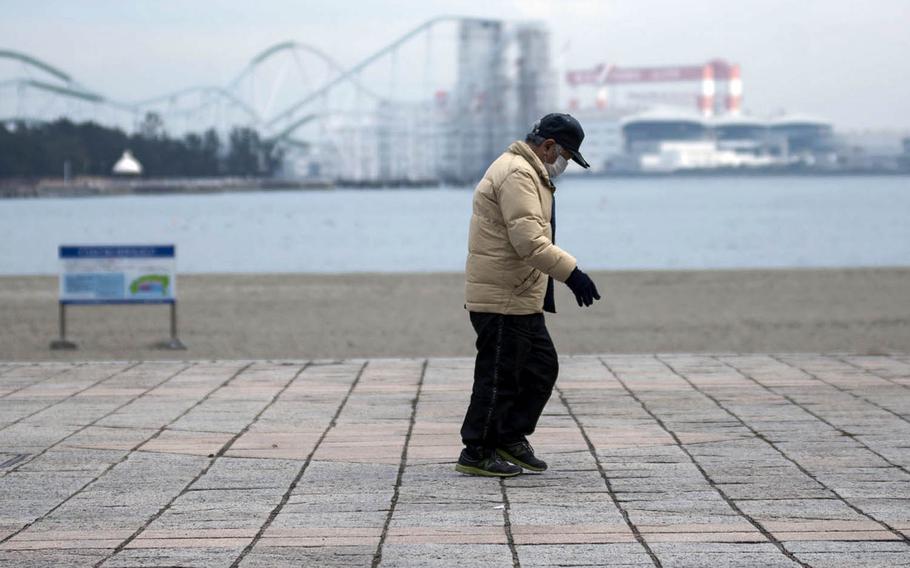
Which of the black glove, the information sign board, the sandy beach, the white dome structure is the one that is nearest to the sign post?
the information sign board

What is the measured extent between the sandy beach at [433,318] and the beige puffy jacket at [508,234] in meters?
6.32

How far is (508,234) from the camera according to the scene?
5645 millimetres

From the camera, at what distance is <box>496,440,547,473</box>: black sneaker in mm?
5805

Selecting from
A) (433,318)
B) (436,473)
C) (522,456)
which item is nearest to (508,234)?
(522,456)

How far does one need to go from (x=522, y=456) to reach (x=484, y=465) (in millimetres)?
159

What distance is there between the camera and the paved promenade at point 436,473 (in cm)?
451

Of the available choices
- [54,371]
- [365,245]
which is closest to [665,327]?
[54,371]

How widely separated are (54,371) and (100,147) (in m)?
130

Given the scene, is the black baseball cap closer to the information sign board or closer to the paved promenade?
the paved promenade

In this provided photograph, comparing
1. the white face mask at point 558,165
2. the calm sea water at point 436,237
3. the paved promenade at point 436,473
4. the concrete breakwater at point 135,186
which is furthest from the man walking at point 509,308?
the concrete breakwater at point 135,186

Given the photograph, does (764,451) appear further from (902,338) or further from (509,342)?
(902,338)

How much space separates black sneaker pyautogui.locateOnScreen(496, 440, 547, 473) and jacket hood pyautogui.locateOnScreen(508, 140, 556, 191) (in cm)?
106

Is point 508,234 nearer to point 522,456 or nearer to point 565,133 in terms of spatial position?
point 565,133

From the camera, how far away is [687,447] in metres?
6.36
